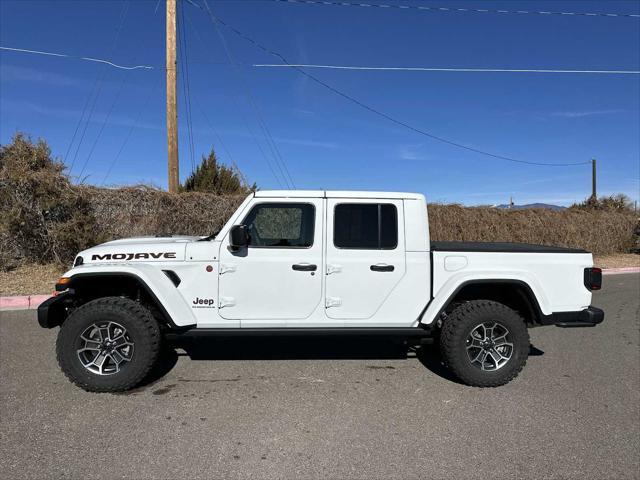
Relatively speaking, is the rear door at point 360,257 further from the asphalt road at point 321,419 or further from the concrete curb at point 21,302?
the concrete curb at point 21,302

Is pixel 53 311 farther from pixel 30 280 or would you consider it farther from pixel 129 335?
pixel 30 280

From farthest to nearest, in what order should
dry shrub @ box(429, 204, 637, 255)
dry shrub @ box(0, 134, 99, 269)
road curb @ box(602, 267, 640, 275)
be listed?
dry shrub @ box(429, 204, 637, 255), road curb @ box(602, 267, 640, 275), dry shrub @ box(0, 134, 99, 269)

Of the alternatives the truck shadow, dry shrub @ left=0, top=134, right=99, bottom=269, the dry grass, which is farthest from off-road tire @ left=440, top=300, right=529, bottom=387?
dry shrub @ left=0, top=134, right=99, bottom=269

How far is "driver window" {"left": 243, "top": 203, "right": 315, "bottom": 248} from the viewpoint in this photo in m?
4.56

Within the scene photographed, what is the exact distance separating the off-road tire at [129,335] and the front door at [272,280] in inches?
28.7

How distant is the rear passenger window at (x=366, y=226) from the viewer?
14.9 feet

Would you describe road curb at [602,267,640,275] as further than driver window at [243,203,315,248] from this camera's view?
Yes

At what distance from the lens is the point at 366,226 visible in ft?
15.0

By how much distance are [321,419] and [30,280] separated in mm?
8631

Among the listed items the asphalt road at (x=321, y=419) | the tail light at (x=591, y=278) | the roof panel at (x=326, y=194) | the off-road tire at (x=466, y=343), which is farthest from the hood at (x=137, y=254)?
the tail light at (x=591, y=278)

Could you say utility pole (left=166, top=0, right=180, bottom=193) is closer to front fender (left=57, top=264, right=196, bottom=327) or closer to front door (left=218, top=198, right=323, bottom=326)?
front fender (left=57, top=264, right=196, bottom=327)

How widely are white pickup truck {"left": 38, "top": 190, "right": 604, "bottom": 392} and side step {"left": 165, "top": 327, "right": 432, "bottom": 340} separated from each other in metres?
0.01

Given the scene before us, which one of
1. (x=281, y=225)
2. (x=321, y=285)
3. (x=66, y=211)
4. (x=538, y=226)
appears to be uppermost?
(x=66, y=211)

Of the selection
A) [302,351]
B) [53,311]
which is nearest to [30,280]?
[53,311]
